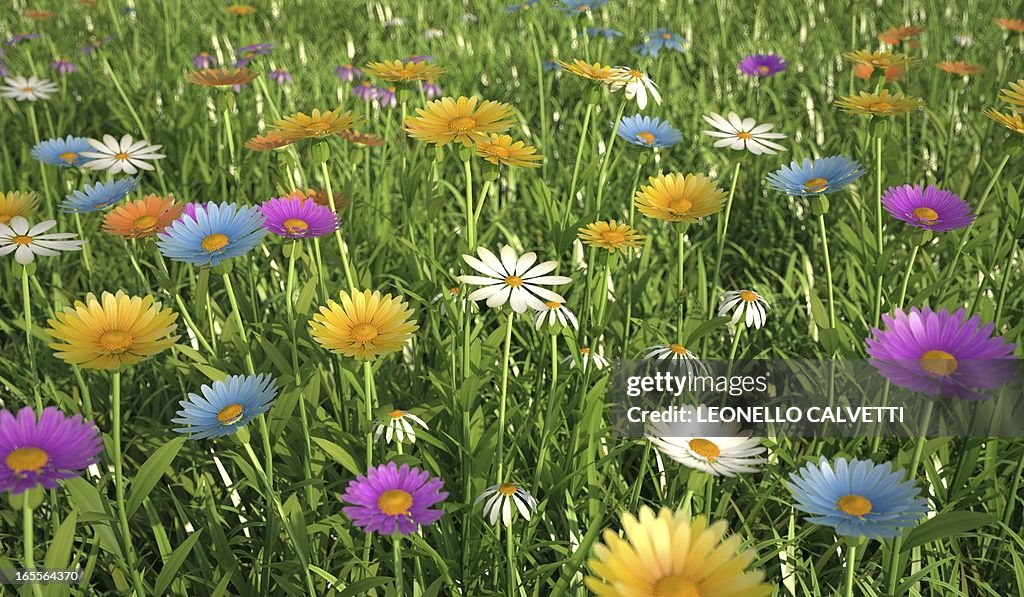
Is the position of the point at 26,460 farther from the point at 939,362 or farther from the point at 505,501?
the point at 939,362

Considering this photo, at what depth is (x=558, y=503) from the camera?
106 cm

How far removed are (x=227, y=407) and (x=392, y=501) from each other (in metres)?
0.24

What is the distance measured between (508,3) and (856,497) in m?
3.11

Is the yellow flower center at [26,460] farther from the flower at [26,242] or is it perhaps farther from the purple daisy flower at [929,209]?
the purple daisy flower at [929,209]

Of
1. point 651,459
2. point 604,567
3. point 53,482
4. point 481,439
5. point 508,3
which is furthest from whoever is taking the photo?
point 508,3

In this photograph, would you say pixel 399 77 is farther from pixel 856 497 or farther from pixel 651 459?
pixel 856 497

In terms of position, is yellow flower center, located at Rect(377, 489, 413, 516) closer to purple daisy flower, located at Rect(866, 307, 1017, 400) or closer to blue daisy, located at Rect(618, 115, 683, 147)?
purple daisy flower, located at Rect(866, 307, 1017, 400)

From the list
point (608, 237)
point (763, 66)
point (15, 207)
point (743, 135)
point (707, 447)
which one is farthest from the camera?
point (763, 66)

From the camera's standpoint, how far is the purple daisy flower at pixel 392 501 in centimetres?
71

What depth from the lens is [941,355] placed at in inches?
29.2

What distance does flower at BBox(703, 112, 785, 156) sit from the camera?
127 centimetres

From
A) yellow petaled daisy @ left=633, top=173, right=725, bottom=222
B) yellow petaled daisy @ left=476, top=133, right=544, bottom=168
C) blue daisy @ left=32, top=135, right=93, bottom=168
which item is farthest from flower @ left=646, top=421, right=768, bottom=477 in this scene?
blue daisy @ left=32, top=135, right=93, bottom=168


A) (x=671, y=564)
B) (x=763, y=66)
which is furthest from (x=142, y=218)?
(x=763, y=66)

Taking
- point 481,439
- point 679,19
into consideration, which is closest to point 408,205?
point 481,439
